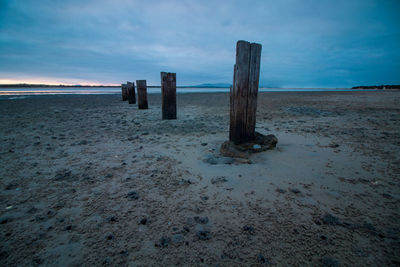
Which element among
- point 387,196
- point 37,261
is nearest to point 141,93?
point 37,261

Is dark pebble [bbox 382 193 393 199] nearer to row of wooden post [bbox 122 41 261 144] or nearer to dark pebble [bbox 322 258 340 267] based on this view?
dark pebble [bbox 322 258 340 267]

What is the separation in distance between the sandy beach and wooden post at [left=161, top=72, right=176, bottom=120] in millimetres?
3691

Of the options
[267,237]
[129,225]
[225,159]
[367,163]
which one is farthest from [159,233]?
[367,163]

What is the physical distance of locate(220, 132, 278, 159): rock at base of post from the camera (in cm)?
339

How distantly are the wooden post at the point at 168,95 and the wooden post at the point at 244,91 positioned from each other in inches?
162

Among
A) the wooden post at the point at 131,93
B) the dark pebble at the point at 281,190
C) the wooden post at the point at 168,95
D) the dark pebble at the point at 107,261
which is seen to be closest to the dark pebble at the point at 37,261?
the dark pebble at the point at 107,261

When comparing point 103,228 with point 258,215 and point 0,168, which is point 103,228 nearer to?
point 258,215

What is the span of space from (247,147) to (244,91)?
1098 millimetres

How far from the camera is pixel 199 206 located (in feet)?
6.70

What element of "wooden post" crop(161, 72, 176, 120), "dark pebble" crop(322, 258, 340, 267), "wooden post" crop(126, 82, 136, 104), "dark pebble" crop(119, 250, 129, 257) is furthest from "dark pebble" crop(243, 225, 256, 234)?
"wooden post" crop(126, 82, 136, 104)

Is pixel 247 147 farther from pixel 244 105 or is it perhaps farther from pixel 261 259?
pixel 261 259

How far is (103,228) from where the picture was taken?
1.74 meters

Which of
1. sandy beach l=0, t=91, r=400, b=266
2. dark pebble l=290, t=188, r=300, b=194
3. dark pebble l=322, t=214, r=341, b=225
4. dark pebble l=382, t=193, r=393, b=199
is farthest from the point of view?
dark pebble l=290, t=188, r=300, b=194

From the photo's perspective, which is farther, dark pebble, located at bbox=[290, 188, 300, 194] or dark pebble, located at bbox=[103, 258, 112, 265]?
dark pebble, located at bbox=[290, 188, 300, 194]
